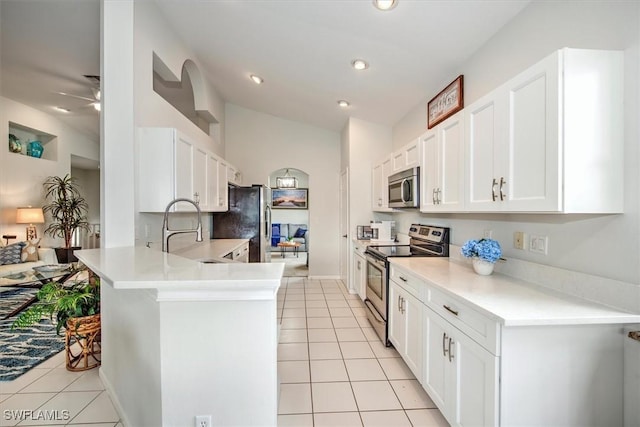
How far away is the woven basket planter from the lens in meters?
2.23

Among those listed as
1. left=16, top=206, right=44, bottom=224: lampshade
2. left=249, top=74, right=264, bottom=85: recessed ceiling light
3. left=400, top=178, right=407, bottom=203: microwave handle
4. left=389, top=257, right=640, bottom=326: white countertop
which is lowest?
left=389, top=257, right=640, bottom=326: white countertop

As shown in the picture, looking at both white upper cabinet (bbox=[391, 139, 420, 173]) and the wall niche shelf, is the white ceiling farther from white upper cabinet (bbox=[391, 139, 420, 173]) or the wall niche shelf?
white upper cabinet (bbox=[391, 139, 420, 173])

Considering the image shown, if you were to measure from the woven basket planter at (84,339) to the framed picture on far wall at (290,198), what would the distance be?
7.46 metres

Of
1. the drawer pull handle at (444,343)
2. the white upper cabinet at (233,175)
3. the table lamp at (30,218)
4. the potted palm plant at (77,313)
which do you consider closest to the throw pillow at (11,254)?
the table lamp at (30,218)

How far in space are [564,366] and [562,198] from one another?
2.43 feet

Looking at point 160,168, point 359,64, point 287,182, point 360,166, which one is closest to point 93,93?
point 160,168

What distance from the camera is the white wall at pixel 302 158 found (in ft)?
18.6

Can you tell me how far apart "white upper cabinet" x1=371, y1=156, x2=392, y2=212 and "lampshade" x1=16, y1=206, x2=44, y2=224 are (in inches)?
223

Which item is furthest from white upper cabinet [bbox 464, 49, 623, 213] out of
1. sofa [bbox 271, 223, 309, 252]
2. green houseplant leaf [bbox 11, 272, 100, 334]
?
sofa [bbox 271, 223, 309, 252]

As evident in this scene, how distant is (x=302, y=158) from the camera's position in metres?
5.76

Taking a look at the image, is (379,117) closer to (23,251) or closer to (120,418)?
(120,418)

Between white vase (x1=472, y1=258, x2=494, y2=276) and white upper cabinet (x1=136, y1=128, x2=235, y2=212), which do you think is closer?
white vase (x1=472, y1=258, x2=494, y2=276)

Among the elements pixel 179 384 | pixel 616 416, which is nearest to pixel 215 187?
pixel 179 384

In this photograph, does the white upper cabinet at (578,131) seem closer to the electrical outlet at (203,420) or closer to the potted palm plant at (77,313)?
the electrical outlet at (203,420)
